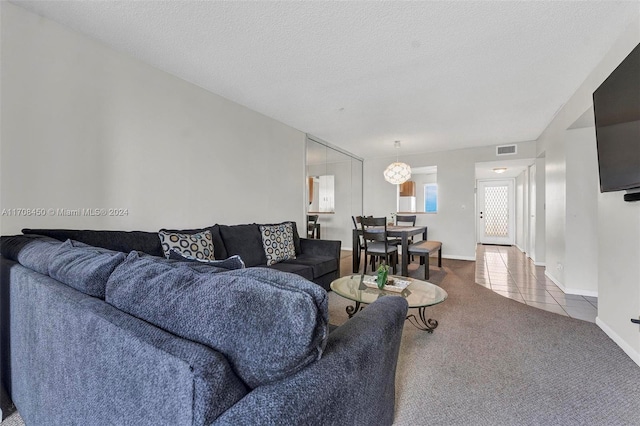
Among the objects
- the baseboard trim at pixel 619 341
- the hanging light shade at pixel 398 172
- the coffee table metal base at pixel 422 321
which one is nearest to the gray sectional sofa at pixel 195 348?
the coffee table metal base at pixel 422 321

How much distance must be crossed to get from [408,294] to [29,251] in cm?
230

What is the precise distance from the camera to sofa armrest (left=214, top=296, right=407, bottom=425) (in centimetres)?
52

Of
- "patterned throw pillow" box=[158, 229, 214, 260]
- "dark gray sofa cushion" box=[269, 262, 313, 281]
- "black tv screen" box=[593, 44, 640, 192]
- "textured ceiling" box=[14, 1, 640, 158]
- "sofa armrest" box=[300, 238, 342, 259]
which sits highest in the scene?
"textured ceiling" box=[14, 1, 640, 158]

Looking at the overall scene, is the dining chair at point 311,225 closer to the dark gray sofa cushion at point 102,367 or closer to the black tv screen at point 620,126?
the black tv screen at point 620,126

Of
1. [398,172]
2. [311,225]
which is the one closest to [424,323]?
[311,225]

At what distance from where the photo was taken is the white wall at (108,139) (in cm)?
180

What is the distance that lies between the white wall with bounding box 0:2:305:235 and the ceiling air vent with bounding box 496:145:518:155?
477 centimetres

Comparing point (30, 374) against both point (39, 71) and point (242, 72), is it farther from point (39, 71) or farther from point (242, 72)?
point (242, 72)

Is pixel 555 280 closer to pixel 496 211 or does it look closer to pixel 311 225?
pixel 311 225

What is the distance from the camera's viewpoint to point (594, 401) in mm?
1534

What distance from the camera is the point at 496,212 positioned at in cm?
816

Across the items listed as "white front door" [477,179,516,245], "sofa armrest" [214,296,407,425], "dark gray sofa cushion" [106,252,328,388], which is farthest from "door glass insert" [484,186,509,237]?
"dark gray sofa cushion" [106,252,328,388]

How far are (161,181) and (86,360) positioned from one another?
6.81ft

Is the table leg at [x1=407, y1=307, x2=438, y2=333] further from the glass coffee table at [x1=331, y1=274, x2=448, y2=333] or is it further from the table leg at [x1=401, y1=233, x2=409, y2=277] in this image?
the table leg at [x1=401, y1=233, x2=409, y2=277]
